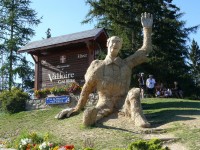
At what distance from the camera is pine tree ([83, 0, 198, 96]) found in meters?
25.0

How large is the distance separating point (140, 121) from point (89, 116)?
1.55 metres

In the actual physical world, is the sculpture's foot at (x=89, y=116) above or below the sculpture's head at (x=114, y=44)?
below

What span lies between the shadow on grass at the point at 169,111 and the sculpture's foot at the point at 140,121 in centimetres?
39

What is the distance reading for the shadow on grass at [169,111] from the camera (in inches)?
518

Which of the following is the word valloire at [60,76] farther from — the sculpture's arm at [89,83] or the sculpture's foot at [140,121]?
the sculpture's foot at [140,121]

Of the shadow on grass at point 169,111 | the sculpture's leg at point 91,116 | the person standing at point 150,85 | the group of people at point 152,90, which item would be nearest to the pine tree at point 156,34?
the group of people at point 152,90

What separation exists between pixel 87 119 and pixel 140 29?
1383 centimetres

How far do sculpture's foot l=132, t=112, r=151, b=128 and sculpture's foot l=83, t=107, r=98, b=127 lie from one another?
1.19 meters

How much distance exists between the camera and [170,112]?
14328mm

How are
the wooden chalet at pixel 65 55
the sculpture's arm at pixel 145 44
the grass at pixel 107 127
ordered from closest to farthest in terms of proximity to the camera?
the grass at pixel 107 127, the sculpture's arm at pixel 145 44, the wooden chalet at pixel 65 55

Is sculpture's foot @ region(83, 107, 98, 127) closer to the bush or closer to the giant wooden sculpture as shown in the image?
the giant wooden sculpture

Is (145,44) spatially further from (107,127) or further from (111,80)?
(107,127)

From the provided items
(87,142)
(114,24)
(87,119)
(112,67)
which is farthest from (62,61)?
(87,142)

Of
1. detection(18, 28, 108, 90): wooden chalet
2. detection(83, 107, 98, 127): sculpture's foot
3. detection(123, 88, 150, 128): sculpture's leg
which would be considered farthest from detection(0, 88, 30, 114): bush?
detection(123, 88, 150, 128): sculpture's leg
